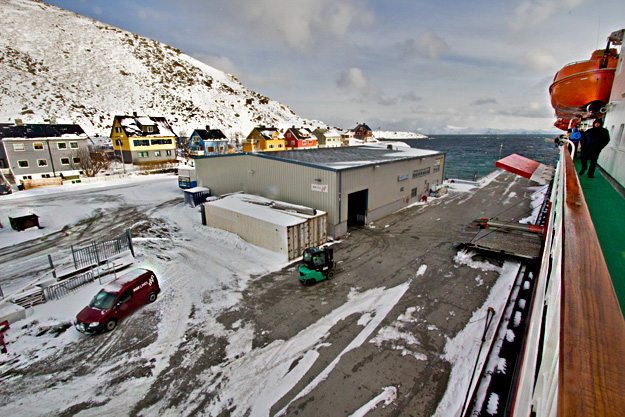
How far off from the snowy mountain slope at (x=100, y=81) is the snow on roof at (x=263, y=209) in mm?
65819

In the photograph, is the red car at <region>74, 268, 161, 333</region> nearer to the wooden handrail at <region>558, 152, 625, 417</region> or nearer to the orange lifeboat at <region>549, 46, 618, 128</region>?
the wooden handrail at <region>558, 152, 625, 417</region>

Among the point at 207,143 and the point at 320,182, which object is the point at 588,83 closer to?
the point at 320,182

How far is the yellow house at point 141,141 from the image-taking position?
50906mm

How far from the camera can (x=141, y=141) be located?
5153cm

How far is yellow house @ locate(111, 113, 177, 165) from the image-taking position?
167 ft

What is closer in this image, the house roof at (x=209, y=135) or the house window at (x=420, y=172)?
the house window at (x=420, y=172)

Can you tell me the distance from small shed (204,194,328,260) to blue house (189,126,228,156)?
4664 centimetres

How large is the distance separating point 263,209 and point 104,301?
10.7 meters

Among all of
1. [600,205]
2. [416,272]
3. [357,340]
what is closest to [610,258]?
[600,205]

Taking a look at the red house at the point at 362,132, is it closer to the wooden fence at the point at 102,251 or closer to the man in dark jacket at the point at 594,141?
the wooden fence at the point at 102,251

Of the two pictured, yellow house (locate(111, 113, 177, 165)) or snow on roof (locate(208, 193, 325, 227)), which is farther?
yellow house (locate(111, 113, 177, 165))

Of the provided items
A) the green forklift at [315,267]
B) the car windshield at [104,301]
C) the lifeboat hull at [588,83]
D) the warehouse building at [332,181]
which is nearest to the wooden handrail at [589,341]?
the green forklift at [315,267]

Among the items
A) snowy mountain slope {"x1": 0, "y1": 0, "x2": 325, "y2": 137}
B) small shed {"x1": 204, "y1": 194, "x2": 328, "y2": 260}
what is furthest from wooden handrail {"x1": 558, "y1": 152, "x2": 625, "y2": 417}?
snowy mountain slope {"x1": 0, "y1": 0, "x2": 325, "y2": 137}

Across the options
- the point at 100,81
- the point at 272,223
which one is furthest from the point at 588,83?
the point at 100,81
